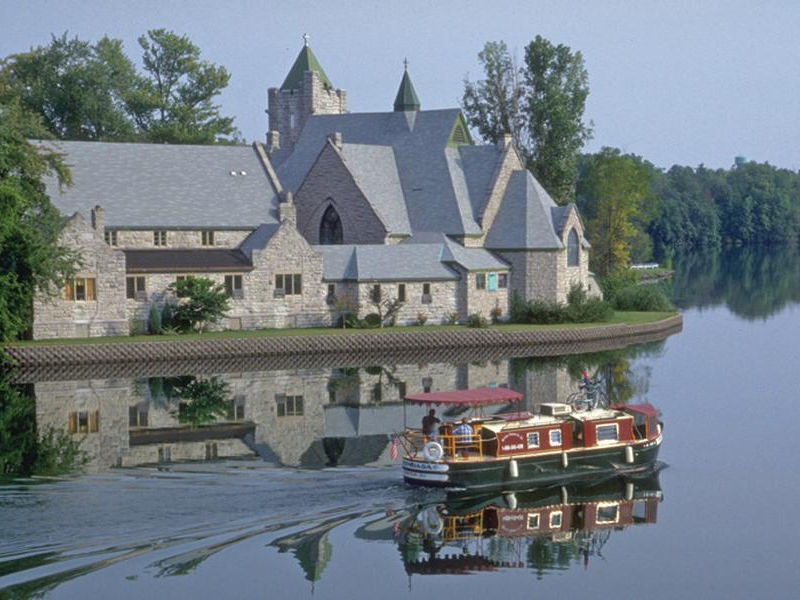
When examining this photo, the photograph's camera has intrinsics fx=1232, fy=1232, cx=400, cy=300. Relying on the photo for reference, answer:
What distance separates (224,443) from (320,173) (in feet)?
122

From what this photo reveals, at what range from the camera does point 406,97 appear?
255ft

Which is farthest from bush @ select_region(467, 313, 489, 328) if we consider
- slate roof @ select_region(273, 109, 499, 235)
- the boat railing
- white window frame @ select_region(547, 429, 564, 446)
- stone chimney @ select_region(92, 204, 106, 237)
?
the boat railing

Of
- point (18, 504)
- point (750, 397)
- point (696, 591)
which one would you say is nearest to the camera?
point (696, 591)

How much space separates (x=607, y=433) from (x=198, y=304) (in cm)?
2948

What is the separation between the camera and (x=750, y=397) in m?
44.9

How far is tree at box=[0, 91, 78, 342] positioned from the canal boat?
25.4 metres

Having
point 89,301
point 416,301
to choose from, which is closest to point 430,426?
point 89,301

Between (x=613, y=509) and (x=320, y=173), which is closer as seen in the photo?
(x=613, y=509)

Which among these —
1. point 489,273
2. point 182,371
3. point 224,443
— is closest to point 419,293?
point 489,273

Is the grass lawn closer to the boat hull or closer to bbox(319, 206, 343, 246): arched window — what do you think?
bbox(319, 206, 343, 246): arched window

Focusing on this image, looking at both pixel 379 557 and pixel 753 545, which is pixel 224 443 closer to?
pixel 379 557

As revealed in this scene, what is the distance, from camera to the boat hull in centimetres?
3081

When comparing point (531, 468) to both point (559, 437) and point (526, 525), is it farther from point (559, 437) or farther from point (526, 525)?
point (526, 525)

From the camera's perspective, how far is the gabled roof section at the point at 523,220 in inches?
2699
